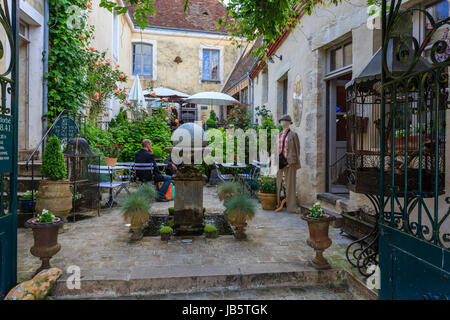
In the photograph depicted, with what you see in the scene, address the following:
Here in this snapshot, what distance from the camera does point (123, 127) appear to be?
429 inches

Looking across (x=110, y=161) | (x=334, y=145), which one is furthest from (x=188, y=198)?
(x=110, y=161)

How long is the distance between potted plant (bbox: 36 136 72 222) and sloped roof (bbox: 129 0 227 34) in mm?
14695

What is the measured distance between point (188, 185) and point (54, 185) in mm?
1999

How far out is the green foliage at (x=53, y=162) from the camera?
4.67 metres

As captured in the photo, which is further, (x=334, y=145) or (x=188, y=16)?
(x=188, y=16)

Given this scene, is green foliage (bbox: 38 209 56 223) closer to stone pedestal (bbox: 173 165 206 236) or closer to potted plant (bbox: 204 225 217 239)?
stone pedestal (bbox: 173 165 206 236)

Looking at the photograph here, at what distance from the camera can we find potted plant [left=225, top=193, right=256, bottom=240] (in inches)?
168

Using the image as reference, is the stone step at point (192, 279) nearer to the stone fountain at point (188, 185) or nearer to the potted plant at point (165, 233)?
the potted plant at point (165, 233)

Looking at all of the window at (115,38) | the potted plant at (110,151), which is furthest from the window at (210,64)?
the potted plant at (110,151)

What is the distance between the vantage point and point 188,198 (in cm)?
465

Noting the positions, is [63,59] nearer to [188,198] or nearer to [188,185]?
[188,185]

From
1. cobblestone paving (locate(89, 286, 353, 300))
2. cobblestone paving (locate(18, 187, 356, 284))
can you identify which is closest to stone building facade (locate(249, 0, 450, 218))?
cobblestone paving (locate(18, 187, 356, 284))

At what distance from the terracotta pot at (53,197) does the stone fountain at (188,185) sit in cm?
167
